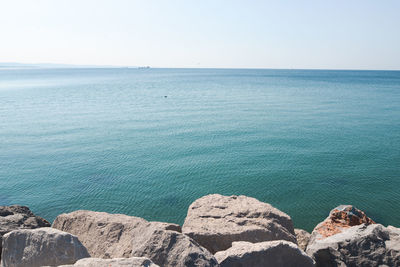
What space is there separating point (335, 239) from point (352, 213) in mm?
4027

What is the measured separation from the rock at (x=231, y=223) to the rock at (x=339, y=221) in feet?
3.17

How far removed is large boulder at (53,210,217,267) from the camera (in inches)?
259

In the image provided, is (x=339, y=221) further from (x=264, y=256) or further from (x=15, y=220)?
(x=15, y=220)

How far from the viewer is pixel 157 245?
6.83m

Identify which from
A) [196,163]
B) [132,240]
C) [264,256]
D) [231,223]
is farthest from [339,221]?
[196,163]

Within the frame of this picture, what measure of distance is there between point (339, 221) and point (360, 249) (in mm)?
3539

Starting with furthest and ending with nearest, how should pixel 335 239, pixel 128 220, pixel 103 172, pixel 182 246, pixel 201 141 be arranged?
pixel 201 141 < pixel 103 172 < pixel 128 220 < pixel 335 239 < pixel 182 246

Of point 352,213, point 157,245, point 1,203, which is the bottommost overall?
point 1,203

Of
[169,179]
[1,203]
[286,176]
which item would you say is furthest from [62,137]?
[286,176]

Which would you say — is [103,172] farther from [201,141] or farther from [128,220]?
[128,220]

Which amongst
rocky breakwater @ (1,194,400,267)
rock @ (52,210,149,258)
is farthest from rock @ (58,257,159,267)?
rock @ (52,210,149,258)

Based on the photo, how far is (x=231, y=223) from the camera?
995 centimetres

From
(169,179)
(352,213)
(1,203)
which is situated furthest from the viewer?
(169,179)

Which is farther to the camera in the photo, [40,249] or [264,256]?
[264,256]
